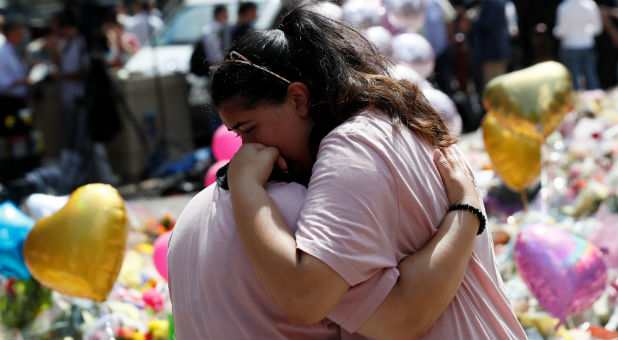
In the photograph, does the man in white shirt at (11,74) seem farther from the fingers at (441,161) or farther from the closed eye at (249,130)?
the fingers at (441,161)

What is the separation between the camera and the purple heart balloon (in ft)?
8.50

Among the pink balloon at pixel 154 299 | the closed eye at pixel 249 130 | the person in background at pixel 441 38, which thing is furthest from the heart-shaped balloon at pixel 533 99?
the person in background at pixel 441 38

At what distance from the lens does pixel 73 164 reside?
712 centimetres

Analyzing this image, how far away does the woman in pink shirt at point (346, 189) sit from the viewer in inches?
50.0

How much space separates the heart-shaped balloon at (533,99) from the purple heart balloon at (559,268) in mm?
1053

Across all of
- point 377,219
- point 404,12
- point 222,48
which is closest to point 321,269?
point 377,219

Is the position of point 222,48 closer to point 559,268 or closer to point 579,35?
point 579,35

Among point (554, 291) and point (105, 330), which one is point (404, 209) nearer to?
point (554, 291)

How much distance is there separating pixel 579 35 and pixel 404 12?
11.6ft

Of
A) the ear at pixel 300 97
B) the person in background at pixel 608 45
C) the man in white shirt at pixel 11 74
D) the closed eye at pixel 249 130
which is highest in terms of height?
the ear at pixel 300 97

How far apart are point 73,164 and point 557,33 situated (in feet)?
17.0

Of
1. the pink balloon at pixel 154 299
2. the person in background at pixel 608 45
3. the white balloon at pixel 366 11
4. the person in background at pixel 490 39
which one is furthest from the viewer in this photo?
the person in background at pixel 608 45

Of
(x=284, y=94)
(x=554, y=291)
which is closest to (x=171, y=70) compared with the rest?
(x=554, y=291)

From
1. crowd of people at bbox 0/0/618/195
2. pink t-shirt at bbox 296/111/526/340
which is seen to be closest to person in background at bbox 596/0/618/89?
crowd of people at bbox 0/0/618/195
